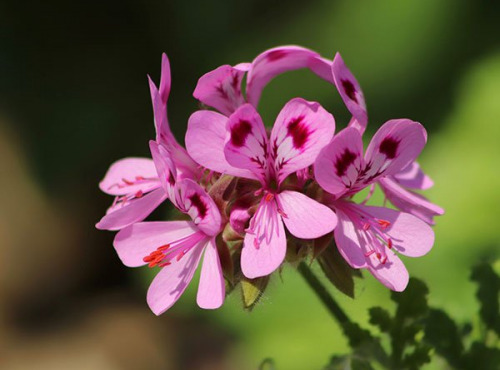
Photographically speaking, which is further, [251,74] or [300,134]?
[251,74]

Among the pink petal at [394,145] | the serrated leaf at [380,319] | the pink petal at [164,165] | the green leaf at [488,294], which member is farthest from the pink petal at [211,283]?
the green leaf at [488,294]

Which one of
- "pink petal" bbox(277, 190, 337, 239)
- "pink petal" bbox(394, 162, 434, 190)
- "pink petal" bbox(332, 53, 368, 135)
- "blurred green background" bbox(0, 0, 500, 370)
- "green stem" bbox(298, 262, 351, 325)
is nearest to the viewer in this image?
"pink petal" bbox(277, 190, 337, 239)

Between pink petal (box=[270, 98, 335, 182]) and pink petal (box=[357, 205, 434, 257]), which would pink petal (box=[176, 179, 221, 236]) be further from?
pink petal (box=[357, 205, 434, 257])

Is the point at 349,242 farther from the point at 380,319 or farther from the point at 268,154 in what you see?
the point at 380,319

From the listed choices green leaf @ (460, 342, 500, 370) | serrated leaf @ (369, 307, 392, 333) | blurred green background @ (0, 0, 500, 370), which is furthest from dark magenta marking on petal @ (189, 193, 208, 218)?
blurred green background @ (0, 0, 500, 370)

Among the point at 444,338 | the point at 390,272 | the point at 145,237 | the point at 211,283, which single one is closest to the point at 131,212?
the point at 145,237
